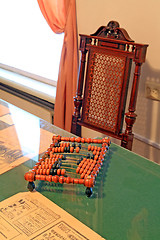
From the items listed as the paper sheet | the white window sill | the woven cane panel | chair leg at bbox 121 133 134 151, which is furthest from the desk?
the white window sill

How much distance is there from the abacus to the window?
5.61 feet

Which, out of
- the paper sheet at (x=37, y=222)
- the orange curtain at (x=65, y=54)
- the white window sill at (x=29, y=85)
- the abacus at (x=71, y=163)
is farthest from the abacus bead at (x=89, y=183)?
the white window sill at (x=29, y=85)

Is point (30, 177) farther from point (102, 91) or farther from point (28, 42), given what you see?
point (28, 42)

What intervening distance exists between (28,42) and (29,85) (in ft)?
1.79

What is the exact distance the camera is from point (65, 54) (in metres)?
2.54

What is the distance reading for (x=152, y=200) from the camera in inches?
42.8

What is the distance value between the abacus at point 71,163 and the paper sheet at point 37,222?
89mm

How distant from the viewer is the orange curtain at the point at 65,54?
2.46 meters

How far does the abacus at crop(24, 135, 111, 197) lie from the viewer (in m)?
1.12

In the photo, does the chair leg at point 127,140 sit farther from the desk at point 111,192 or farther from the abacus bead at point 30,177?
the abacus bead at point 30,177

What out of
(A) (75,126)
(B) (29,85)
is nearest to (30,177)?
(A) (75,126)

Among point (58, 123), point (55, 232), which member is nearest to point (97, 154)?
point (55, 232)

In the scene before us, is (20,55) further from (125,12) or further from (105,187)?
(105,187)

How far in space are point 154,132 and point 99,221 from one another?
125 cm
